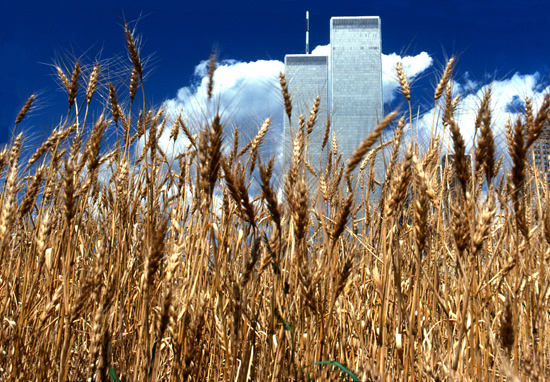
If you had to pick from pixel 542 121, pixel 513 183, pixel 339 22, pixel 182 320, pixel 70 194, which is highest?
pixel 339 22

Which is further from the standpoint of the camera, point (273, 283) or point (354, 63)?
point (354, 63)

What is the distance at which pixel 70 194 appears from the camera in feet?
3.49

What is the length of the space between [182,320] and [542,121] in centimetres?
143

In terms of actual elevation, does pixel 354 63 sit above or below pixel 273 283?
above

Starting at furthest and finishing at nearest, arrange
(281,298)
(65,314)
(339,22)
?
(339,22)
(281,298)
(65,314)

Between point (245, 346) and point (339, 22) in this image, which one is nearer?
point (245, 346)

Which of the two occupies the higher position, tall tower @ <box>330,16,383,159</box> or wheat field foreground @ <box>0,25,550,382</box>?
tall tower @ <box>330,16,383,159</box>

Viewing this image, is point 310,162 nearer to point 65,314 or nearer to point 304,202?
point 304,202

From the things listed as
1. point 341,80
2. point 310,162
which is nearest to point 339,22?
point 341,80

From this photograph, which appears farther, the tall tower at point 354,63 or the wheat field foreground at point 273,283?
the tall tower at point 354,63

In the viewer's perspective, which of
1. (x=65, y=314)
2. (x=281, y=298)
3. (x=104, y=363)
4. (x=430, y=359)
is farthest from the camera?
(x=281, y=298)

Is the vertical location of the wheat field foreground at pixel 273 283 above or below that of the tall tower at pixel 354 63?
below

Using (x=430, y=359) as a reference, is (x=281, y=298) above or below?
above

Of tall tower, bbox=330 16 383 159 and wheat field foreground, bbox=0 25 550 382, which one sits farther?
tall tower, bbox=330 16 383 159
